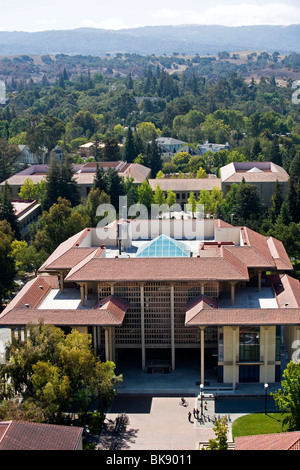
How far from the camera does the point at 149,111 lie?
170 metres

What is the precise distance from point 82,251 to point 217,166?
63.9 m

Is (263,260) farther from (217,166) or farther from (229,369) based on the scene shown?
(217,166)

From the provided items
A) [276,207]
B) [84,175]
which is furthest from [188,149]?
[276,207]

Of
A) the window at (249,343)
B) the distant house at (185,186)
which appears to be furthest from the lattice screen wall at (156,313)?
the distant house at (185,186)

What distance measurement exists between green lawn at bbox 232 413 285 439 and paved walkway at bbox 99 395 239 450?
19.0 inches

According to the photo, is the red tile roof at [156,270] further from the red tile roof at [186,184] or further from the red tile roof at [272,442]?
the red tile roof at [186,184]

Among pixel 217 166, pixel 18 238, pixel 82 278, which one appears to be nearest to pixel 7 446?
pixel 82 278

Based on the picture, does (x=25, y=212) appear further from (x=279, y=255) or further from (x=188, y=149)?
(x=188, y=149)

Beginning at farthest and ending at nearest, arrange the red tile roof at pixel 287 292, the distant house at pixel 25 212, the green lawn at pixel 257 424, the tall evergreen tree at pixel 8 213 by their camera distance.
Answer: the distant house at pixel 25 212
the tall evergreen tree at pixel 8 213
the red tile roof at pixel 287 292
the green lawn at pixel 257 424

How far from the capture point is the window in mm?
41812

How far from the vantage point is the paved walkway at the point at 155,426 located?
36.0 metres

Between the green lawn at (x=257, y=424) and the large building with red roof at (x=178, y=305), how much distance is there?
374 cm

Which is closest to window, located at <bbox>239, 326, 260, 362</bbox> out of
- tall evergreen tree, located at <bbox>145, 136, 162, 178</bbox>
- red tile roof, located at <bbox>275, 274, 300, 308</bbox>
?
red tile roof, located at <bbox>275, 274, 300, 308</bbox>
